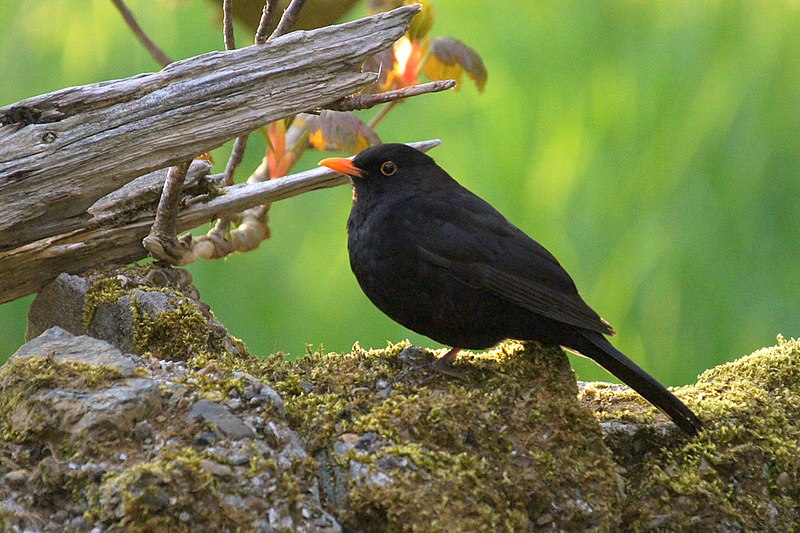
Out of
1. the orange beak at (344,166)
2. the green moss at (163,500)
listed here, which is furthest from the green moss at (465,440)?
the orange beak at (344,166)

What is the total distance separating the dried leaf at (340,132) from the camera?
3764 mm

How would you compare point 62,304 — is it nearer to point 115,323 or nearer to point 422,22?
point 115,323

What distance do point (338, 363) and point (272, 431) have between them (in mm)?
680

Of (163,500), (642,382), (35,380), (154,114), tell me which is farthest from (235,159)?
(163,500)

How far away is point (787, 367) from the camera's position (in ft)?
12.4

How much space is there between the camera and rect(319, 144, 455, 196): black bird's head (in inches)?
141

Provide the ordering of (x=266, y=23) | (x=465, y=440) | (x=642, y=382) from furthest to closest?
(x=266, y=23), (x=642, y=382), (x=465, y=440)

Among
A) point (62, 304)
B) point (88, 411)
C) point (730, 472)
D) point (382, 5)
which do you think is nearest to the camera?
point (88, 411)

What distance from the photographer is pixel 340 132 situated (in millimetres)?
3771

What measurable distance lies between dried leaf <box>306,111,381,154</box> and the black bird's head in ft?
0.57

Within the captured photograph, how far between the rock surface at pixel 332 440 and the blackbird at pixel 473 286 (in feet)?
0.37

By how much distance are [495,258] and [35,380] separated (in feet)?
5.09

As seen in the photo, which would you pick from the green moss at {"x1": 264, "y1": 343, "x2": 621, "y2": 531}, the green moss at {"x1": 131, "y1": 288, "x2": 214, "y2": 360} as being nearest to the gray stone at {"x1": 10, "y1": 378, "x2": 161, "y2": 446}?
the green moss at {"x1": 264, "y1": 343, "x2": 621, "y2": 531}

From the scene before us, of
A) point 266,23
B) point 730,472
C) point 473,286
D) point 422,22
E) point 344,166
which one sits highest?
point 422,22
